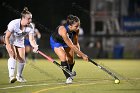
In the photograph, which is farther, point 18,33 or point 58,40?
point 18,33

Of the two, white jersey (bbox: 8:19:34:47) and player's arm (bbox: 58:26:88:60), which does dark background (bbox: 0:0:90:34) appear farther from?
player's arm (bbox: 58:26:88:60)

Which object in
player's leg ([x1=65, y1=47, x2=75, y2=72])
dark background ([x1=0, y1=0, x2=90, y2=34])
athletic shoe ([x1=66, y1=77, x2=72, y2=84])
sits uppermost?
player's leg ([x1=65, y1=47, x2=75, y2=72])

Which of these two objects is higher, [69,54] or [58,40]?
[58,40]

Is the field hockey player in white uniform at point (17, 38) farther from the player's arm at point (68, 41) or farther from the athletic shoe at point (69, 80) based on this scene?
the athletic shoe at point (69, 80)

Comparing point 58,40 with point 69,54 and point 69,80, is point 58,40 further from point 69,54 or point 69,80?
point 69,80

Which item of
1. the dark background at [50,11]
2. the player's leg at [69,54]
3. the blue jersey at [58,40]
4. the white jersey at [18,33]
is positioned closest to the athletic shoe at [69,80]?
the player's leg at [69,54]

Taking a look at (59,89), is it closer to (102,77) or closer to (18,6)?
(102,77)

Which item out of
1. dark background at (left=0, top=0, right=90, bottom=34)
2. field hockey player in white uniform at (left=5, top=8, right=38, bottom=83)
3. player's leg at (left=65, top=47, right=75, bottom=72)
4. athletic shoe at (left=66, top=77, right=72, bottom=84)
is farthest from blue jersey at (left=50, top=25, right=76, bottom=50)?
dark background at (left=0, top=0, right=90, bottom=34)

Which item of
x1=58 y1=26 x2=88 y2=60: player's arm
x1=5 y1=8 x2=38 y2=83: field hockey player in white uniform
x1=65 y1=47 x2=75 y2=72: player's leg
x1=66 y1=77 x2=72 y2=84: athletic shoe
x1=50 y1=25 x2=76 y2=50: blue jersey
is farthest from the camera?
x1=65 y1=47 x2=75 y2=72: player's leg

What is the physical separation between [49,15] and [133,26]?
27.9ft

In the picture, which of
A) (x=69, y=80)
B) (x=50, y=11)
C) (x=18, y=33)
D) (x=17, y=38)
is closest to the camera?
(x=69, y=80)

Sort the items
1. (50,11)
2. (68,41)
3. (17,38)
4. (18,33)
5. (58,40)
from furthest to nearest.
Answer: (50,11) < (17,38) < (18,33) < (58,40) < (68,41)

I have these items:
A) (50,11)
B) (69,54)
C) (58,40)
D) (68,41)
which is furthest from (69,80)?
(50,11)

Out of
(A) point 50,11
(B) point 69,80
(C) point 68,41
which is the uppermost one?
(C) point 68,41
